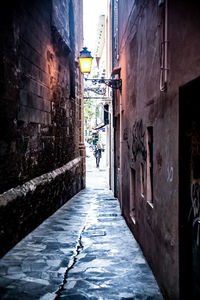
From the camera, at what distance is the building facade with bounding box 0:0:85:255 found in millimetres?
6039

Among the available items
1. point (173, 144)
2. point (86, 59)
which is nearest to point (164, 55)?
point (173, 144)

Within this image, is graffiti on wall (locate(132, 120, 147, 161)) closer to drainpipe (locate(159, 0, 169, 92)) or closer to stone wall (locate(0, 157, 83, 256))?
drainpipe (locate(159, 0, 169, 92))

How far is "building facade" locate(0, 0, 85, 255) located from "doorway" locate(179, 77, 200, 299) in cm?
324

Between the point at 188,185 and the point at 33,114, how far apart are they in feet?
16.9

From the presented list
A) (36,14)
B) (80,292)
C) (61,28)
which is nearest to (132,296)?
(80,292)

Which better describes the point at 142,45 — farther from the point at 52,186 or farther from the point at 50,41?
the point at 52,186

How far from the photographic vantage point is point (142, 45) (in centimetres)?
593

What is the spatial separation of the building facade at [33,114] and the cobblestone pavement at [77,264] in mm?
438

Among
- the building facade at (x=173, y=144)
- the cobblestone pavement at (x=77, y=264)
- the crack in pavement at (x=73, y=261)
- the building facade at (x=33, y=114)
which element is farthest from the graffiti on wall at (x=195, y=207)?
the building facade at (x=33, y=114)

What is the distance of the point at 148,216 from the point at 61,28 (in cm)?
787

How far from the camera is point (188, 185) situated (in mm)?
3295

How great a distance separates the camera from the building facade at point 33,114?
6.04m

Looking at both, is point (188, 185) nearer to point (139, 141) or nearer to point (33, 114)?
point (139, 141)

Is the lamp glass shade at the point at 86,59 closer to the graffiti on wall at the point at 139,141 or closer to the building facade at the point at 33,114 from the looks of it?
the building facade at the point at 33,114
